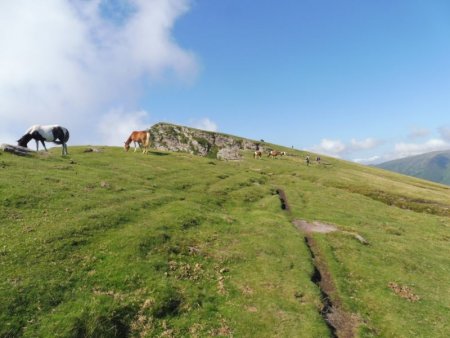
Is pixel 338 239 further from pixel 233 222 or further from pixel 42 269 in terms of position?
pixel 42 269

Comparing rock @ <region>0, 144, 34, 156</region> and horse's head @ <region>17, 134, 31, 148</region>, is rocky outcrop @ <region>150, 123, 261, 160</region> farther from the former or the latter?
rock @ <region>0, 144, 34, 156</region>

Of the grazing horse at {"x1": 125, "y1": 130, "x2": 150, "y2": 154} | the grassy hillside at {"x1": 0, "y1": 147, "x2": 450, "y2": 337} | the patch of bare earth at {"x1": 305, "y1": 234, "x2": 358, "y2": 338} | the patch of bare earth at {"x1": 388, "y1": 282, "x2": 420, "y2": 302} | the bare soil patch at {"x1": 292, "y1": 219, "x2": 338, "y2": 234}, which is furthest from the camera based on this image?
the grazing horse at {"x1": 125, "y1": 130, "x2": 150, "y2": 154}

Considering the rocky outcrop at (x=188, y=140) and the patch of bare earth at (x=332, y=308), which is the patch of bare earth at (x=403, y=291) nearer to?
the patch of bare earth at (x=332, y=308)

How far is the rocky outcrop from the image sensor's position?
185000mm

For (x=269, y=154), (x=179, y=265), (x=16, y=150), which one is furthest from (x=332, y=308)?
(x=269, y=154)

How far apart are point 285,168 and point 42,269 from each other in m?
85.4

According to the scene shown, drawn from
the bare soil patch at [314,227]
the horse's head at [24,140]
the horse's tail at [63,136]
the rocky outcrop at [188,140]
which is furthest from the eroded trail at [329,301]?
the rocky outcrop at [188,140]

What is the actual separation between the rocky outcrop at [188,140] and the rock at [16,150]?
13028 cm

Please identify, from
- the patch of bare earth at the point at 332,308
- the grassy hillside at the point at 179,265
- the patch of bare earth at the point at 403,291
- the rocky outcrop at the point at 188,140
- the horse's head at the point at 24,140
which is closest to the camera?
the grassy hillside at the point at 179,265

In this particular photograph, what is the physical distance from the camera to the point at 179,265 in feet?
87.3

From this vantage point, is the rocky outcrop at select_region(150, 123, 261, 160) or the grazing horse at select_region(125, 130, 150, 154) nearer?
the grazing horse at select_region(125, 130, 150, 154)

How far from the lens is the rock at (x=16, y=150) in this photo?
48.2 metres

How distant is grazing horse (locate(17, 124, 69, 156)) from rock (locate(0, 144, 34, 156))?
2095 millimetres

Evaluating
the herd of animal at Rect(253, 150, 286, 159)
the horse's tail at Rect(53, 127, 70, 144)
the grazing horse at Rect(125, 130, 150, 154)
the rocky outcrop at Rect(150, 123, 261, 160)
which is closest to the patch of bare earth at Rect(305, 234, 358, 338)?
the horse's tail at Rect(53, 127, 70, 144)
